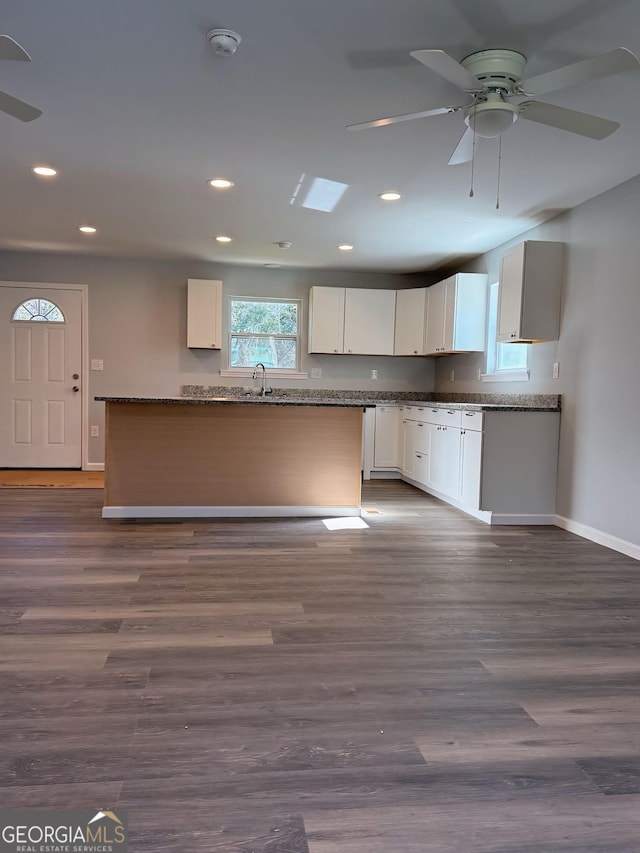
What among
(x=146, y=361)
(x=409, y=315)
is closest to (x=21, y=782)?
(x=146, y=361)

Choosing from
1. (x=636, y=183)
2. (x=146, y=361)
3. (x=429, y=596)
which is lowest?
(x=429, y=596)

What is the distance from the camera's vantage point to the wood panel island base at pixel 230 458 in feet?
14.1

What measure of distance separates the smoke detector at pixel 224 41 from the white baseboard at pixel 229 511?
9.94 feet

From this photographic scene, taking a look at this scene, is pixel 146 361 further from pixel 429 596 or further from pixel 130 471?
pixel 429 596

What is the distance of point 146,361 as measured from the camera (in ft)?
21.2

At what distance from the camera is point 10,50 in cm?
199

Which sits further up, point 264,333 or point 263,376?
point 264,333

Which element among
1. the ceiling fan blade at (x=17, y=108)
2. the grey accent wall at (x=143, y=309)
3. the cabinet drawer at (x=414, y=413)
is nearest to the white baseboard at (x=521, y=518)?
the cabinet drawer at (x=414, y=413)

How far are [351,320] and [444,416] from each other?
193cm

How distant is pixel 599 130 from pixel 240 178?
225 cm

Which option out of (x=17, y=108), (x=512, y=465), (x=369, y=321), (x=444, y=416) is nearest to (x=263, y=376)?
(x=369, y=321)

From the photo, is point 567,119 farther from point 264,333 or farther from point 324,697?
point 264,333

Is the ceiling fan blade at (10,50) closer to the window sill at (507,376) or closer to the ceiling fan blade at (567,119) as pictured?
the ceiling fan blade at (567,119)

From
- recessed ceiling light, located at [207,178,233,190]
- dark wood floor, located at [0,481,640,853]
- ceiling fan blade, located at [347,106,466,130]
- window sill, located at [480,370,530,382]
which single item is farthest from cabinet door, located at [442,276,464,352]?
ceiling fan blade, located at [347,106,466,130]
